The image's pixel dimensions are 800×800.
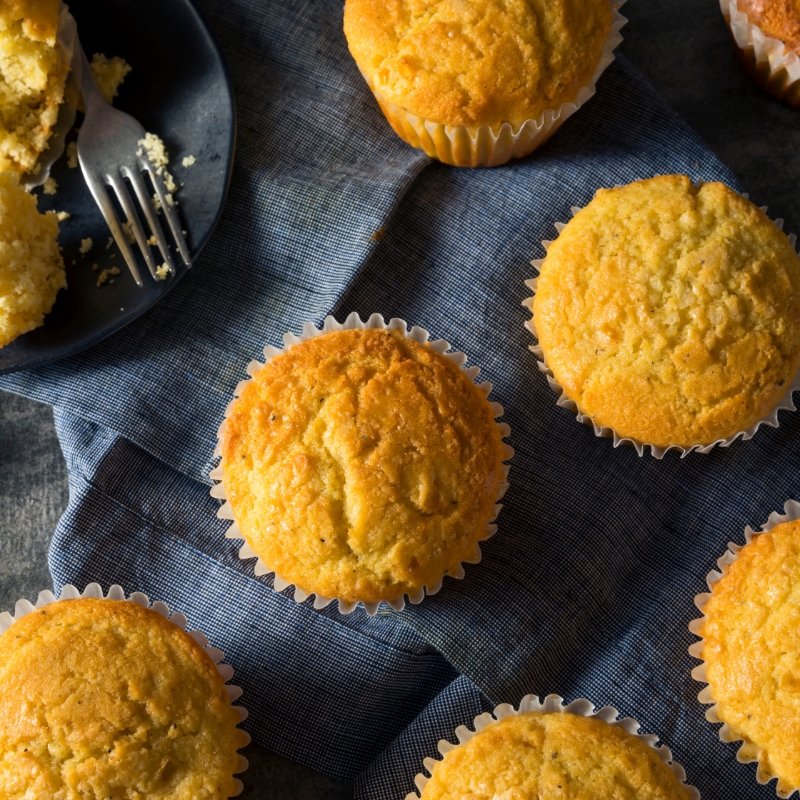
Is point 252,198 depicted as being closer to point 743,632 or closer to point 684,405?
point 684,405

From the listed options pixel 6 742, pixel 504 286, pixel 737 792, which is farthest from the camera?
pixel 504 286

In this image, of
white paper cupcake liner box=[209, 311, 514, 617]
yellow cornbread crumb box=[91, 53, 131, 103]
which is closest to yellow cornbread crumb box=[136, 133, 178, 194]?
yellow cornbread crumb box=[91, 53, 131, 103]

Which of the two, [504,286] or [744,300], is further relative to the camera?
[504,286]

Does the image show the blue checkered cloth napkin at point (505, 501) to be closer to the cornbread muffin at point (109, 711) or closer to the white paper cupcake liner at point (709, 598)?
the white paper cupcake liner at point (709, 598)

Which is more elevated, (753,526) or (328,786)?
(753,526)

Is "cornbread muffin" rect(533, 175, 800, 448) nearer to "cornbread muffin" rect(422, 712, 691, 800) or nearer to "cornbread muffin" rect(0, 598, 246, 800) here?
"cornbread muffin" rect(422, 712, 691, 800)

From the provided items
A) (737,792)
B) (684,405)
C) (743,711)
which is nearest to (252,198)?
(684,405)

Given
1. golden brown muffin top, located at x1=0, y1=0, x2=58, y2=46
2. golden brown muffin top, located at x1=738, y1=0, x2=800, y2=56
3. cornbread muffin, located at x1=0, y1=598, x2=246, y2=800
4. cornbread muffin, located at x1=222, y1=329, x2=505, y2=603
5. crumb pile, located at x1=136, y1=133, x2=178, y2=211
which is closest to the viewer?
cornbread muffin, located at x1=0, y1=598, x2=246, y2=800

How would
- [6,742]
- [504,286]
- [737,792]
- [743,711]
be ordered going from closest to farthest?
[6,742]
[743,711]
[737,792]
[504,286]
